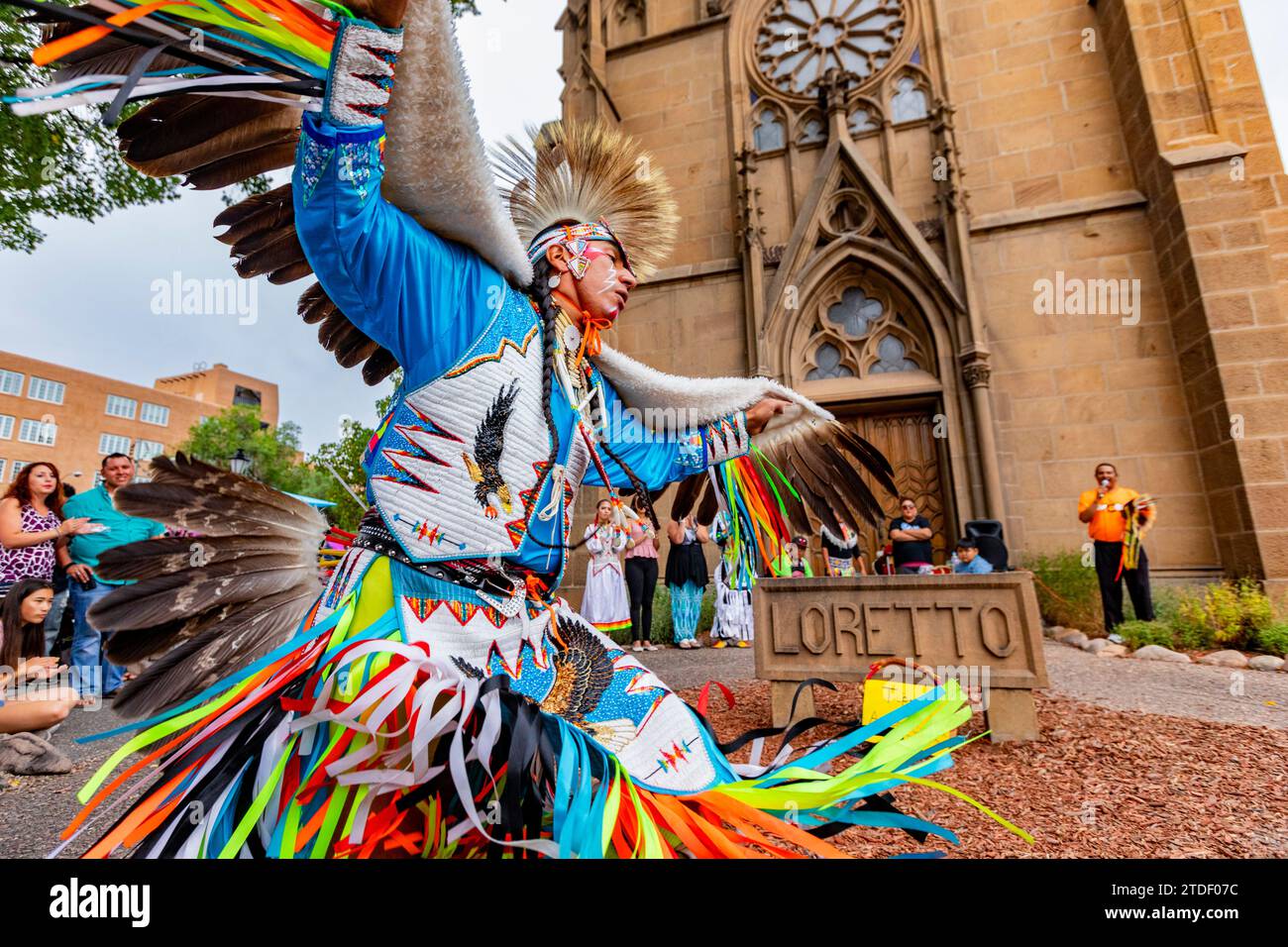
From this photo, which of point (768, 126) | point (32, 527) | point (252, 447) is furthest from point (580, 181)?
point (252, 447)

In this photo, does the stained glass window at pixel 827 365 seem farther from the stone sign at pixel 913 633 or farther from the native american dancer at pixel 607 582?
the stone sign at pixel 913 633

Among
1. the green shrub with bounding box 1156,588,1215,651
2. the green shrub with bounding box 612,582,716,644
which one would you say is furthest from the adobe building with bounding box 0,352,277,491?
the green shrub with bounding box 1156,588,1215,651

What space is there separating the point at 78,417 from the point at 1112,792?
Answer: 50.1m

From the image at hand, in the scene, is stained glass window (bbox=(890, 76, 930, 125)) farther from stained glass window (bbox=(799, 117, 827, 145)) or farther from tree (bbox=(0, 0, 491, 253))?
tree (bbox=(0, 0, 491, 253))

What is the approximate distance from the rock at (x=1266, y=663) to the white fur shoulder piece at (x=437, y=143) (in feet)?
24.2

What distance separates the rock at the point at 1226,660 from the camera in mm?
5414

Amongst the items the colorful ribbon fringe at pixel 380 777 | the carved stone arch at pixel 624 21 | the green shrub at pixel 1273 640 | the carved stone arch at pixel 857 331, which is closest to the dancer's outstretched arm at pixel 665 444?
the colorful ribbon fringe at pixel 380 777

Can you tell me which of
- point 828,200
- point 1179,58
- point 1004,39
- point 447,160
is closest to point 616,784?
point 447,160

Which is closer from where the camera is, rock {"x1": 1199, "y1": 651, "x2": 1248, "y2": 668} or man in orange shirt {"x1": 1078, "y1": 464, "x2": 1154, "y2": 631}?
rock {"x1": 1199, "y1": 651, "x2": 1248, "y2": 668}

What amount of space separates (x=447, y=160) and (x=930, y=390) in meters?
9.11

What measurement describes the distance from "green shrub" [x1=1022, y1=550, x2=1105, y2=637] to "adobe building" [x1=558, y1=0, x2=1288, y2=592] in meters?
0.56

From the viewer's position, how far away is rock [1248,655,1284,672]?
5.28 m

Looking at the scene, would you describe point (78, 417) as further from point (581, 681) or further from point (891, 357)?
point (581, 681)

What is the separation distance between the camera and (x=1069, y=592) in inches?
290
